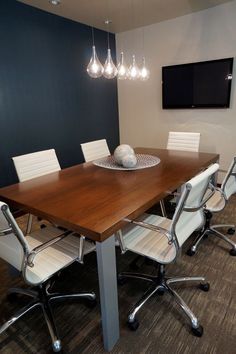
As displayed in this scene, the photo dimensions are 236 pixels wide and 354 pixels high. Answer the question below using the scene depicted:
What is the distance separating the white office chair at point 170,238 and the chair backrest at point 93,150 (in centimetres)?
143

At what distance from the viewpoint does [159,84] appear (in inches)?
159

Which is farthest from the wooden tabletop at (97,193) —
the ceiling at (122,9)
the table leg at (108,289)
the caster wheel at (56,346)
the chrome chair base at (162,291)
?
the ceiling at (122,9)

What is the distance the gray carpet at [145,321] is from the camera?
1.40m

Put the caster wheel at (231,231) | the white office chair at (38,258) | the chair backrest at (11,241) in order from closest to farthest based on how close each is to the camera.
A: the chair backrest at (11,241) < the white office chair at (38,258) < the caster wheel at (231,231)

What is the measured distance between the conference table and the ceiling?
85.0 inches

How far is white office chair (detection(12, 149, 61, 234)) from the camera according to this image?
87.2 inches

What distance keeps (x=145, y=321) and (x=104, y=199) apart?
85 centimetres

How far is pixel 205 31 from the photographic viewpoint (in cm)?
339

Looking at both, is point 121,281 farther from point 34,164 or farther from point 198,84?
point 198,84

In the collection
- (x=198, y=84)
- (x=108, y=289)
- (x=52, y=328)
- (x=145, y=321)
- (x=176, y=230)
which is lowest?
(x=145, y=321)

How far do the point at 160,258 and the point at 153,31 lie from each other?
379 cm

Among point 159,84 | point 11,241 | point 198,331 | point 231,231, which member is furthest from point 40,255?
point 159,84

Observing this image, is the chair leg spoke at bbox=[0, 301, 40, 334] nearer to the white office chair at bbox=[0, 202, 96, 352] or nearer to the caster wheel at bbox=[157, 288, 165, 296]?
the white office chair at bbox=[0, 202, 96, 352]

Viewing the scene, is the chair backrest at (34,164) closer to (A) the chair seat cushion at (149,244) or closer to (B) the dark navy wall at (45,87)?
(B) the dark navy wall at (45,87)
